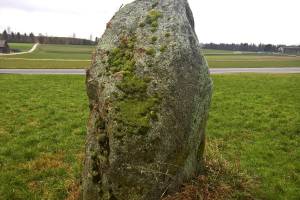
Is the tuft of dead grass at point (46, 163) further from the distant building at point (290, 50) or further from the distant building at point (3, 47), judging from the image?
the distant building at point (290, 50)

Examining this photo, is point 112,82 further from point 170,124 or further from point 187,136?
point 187,136

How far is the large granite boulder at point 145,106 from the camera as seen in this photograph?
4828 millimetres

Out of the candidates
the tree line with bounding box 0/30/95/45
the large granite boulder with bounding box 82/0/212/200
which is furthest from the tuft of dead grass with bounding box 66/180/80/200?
the tree line with bounding box 0/30/95/45

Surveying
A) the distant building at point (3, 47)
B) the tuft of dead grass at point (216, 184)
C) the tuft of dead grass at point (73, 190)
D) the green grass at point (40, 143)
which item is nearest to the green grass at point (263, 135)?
the tuft of dead grass at point (216, 184)

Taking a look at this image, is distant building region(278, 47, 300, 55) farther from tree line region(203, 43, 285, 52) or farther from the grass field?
the grass field

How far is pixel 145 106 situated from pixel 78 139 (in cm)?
523

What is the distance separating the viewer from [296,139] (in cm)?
1016

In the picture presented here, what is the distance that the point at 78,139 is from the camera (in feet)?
31.7

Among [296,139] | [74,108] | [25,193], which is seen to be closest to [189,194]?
[25,193]

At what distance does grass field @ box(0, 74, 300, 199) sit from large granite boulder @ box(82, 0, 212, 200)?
1201 millimetres

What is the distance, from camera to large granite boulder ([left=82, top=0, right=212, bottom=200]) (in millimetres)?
4828

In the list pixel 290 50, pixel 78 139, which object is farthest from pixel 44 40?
pixel 78 139

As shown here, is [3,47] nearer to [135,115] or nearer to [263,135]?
[263,135]

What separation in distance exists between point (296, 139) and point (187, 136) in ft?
20.7
